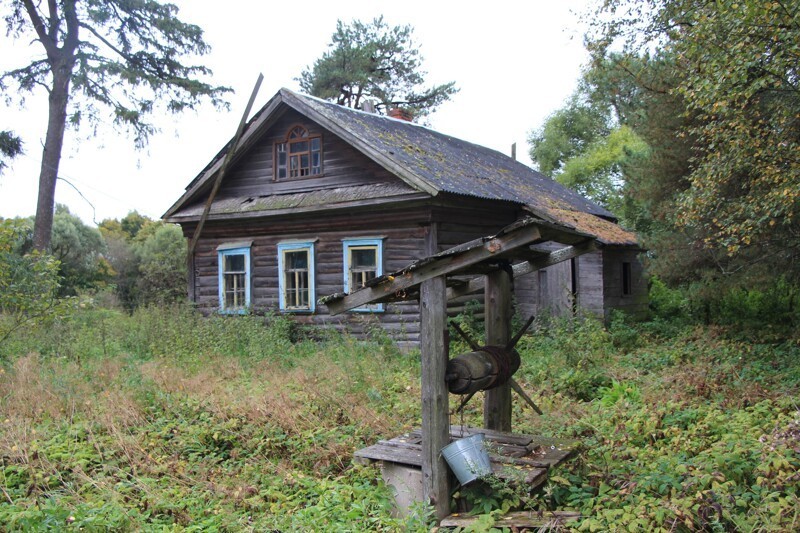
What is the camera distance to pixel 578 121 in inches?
1560

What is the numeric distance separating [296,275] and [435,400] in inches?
398

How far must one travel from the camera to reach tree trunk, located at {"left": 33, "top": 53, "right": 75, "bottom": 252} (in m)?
19.8

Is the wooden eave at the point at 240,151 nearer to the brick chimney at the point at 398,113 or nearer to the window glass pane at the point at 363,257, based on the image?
the window glass pane at the point at 363,257

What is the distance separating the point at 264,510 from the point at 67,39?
63.7 ft

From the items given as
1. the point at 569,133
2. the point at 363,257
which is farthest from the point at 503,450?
the point at 569,133

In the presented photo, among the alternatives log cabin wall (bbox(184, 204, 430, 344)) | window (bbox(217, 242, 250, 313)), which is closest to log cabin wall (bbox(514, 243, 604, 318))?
log cabin wall (bbox(184, 204, 430, 344))

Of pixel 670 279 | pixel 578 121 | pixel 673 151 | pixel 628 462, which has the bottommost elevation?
pixel 628 462

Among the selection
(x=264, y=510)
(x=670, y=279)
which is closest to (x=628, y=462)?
(x=264, y=510)

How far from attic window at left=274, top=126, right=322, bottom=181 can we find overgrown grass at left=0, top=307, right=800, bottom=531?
15.9ft

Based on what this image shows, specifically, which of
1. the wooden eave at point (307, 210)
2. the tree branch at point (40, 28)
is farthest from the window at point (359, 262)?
the tree branch at point (40, 28)

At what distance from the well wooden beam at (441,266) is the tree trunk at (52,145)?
1765 cm

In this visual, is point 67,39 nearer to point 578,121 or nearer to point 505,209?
point 505,209

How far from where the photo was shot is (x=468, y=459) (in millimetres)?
4742

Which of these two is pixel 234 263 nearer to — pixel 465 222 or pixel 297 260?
pixel 297 260
